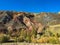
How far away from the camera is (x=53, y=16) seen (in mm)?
96625

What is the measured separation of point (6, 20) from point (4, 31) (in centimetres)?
886

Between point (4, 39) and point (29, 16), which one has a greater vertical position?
point (29, 16)

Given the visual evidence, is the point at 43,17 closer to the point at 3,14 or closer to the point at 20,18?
the point at 20,18

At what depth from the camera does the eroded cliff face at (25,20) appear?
300 ft

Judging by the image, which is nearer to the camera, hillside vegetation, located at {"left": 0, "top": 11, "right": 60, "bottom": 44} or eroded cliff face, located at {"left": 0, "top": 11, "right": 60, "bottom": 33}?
hillside vegetation, located at {"left": 0, "top": 11, "right": 60, "bottom": 44}

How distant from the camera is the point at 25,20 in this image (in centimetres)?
10044

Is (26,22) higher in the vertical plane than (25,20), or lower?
lower

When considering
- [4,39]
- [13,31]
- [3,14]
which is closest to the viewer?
[4,39]

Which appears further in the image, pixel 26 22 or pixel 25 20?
pixel 25 20

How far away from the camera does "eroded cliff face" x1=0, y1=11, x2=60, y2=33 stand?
91.5 metres

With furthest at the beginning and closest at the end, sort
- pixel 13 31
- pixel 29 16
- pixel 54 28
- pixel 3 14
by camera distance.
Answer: pixel 29 16
pixel 3 14
pixel 13 31
pixel 54 28

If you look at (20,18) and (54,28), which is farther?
(20,18)

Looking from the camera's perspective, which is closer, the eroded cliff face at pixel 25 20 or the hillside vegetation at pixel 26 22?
the hillside vegetation at pixel 26 22

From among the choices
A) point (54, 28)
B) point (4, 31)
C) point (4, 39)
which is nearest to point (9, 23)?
point (4, 31)
